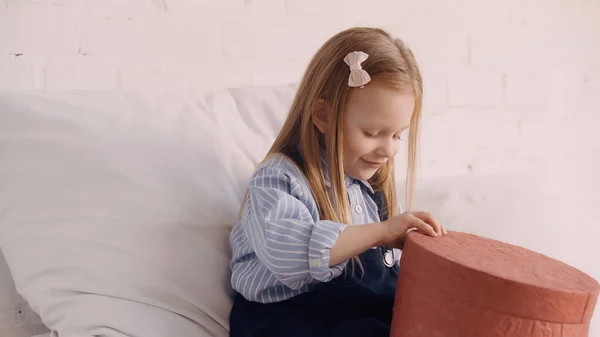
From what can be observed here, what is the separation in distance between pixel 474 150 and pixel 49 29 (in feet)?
3.10

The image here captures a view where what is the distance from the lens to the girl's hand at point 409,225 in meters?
0.81

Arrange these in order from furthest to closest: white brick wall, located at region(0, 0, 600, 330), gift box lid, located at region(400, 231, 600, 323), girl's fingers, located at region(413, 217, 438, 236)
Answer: white brick wall, located at region(0, 0, 600, 330) < girl's fingers, located at region(413, 217, 438, 236) < gift box lid, located at region(400, 231, 600, 323)

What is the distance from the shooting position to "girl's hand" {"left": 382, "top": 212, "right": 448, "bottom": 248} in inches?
31.9

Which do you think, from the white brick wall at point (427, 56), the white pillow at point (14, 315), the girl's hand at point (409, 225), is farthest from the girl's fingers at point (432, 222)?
the white pillow at point (14, 315)

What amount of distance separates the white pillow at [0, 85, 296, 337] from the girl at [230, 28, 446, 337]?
0.06 m

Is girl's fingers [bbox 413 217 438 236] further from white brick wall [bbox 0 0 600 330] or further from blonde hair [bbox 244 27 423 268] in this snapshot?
white brick wall [bbox 0 0 600 330]

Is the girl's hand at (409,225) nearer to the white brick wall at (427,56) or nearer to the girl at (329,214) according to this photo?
the girl at (329,214)

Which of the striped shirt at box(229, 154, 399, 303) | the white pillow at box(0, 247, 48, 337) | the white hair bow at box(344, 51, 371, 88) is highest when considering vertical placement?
the white hair bow at box(344, 51, 371, 88)

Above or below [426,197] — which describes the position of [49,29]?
above

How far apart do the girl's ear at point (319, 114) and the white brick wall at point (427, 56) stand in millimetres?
402

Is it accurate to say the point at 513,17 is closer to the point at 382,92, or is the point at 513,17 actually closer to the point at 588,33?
the point at 588,33

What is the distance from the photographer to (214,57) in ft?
4.27

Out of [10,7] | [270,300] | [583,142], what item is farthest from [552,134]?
[10,7]

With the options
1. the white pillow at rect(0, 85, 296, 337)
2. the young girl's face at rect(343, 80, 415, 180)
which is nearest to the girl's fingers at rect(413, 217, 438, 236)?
the young girl's face at rect(343, 80, 415, 180)
